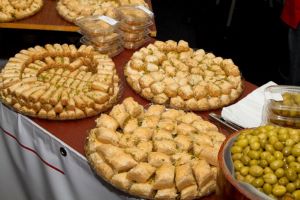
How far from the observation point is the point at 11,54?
10.0 feet

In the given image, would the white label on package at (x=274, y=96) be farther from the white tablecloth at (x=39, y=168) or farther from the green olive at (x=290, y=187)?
the white tablecloth at (x=39, y=168)

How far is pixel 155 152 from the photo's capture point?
59.7 inches

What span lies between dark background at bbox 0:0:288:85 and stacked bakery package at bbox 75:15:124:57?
6.08 feet

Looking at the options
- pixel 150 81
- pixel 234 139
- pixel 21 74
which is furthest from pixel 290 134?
pixel 21 74

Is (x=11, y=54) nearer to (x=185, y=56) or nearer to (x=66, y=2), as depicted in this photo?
(x=66, y=2)

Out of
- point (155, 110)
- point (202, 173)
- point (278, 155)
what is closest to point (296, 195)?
point (278, 155)

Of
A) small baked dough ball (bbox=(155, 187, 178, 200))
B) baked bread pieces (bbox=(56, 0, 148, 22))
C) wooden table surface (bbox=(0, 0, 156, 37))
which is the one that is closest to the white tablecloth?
small baked dough ball (bbox=(155, 187, 178, 200))

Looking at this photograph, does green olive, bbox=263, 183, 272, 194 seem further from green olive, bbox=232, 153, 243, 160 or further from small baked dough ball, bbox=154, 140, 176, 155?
small baked dough ball, bbox=154, 140, 176, 155

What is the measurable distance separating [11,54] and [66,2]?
63 centimetres

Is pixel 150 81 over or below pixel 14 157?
over

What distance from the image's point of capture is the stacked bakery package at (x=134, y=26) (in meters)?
2.39

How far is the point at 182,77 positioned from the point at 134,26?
0.54m

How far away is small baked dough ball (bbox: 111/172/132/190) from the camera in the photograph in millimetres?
1436

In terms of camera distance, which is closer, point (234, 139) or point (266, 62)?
point (234, 139)
